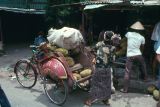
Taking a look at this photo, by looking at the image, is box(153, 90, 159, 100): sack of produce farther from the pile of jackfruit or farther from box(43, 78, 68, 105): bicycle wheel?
box(43, 78, 68, 105): bicycle wheel

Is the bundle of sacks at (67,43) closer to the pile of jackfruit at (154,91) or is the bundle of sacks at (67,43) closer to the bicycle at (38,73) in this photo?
the bicycle at (38,73)

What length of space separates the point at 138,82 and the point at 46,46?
10.1ft

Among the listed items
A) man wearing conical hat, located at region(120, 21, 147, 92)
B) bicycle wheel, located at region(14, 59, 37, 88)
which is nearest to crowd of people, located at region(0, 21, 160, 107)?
man wearing conical hat, located at region(120, 21, 147, 92)

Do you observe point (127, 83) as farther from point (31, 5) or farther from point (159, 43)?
point (31, 5)

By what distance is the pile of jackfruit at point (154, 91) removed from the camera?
10.3m

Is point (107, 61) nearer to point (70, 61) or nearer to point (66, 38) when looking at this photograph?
point (70, 61)

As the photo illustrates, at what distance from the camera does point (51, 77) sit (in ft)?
31.8

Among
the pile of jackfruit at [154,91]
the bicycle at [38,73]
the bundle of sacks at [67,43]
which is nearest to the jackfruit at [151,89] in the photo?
the pile of jackfruit at [154,91]

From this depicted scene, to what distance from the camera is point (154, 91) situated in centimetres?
1048

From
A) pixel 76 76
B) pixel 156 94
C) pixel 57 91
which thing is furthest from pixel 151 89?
pixel 57 91

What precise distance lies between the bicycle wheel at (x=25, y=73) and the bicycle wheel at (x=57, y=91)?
75cm

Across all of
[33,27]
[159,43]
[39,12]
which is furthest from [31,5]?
[159,43]

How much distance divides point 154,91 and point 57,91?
280cm

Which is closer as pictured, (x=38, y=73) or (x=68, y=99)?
(x=68, y=99)
